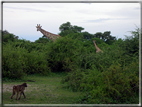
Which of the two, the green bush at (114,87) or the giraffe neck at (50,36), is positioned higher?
the giraffe neck at (50,36)

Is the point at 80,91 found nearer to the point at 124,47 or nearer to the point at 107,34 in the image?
the point at 124,47

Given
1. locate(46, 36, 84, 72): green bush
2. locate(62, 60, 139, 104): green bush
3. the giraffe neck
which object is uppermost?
the giraffe neck

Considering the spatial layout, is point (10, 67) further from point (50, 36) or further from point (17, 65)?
point (50, 36)

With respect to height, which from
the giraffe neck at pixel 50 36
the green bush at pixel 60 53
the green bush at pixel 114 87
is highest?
the giraffe neck at pixel 50 36

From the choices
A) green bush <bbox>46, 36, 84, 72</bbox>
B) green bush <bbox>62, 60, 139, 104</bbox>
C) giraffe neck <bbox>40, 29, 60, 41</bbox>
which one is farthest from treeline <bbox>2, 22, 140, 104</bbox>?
giraffe neck <bbox>40, 29, 60, 41</bbox>

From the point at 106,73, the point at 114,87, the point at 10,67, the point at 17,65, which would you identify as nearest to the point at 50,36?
the point at 17,65

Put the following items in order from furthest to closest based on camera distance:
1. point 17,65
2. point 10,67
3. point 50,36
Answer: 1. point 50,36
2. point 17,65
3. point 10,67

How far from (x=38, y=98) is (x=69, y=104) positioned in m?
1.46

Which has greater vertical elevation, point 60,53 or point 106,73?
point 60,53

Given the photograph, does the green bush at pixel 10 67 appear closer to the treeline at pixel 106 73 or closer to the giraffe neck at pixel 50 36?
the treeline at pixel 106 73

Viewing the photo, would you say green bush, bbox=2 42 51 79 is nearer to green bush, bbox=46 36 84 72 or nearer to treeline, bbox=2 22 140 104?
treeline, bbox=2 22 140 104

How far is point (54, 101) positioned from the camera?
6.82 meters

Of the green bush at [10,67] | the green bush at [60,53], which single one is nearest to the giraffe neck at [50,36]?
the green bush at [60,53]

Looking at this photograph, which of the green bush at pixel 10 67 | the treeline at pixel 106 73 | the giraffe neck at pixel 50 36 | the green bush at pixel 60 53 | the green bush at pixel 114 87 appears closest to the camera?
the green bush at pixel 114 87
